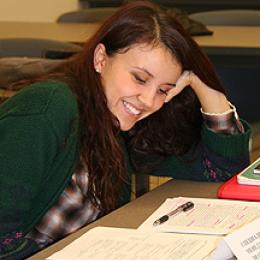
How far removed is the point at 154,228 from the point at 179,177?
1.63ft

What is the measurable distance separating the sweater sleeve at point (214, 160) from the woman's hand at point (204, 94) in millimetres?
58

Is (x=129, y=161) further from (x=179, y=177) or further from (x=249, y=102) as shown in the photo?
(x=249, y=102)

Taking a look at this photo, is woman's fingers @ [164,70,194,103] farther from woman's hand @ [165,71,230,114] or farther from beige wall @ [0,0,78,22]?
beige wall @ [0,0,78,22]

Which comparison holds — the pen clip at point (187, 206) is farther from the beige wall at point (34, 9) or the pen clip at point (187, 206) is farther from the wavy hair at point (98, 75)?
the beige wall at point (34, 9)

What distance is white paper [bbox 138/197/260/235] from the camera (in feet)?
4.56

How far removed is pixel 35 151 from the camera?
4.66 feet

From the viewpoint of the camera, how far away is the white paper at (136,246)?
48.7 inches

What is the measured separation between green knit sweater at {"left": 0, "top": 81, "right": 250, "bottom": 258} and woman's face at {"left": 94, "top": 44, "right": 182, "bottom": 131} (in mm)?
124

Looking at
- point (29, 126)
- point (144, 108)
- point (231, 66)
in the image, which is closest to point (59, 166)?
point (29, 126)

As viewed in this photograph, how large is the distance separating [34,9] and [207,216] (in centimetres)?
418

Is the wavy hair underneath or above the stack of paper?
above

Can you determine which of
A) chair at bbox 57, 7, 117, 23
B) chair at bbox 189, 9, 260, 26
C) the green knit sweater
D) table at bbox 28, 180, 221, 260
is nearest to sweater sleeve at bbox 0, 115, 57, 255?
the green knit sweater

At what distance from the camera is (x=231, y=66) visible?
3205 millimetres

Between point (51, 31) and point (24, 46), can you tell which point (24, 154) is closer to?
point (24, 46)
